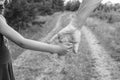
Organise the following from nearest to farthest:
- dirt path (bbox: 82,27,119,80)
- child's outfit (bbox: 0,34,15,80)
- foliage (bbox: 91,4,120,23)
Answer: child's outfit (bbox: 0,34,15,80), dirt path (bbox: 82,27,119,80), foliage (bbox: 91,4,120,23)

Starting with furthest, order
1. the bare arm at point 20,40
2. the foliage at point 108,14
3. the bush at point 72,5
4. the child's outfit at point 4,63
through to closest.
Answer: the bush at point 72,5
the foliage at point 108,14
the child's outfit at point 4,63
the bare arm at point 20,40

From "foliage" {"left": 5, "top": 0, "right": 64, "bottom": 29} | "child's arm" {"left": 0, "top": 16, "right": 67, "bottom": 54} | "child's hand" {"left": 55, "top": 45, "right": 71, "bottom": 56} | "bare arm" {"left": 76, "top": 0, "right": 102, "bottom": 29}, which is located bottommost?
"foliage" {"left": 5, "top": 0, "right": 64, "bottom": 29}

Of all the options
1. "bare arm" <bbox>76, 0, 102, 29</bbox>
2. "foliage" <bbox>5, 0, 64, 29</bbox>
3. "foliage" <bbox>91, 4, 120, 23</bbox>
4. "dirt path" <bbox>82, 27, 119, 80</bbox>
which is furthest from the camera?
"foliage" <bbox>91, 4, 120, 23</bbox>

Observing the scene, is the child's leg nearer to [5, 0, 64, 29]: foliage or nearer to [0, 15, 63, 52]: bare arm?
[0, 15, 63, 52]: bare arm

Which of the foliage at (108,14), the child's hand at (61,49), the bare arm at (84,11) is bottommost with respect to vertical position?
the foliage at (108,14)

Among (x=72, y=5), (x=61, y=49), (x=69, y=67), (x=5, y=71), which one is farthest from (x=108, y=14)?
(x=61, y=49)

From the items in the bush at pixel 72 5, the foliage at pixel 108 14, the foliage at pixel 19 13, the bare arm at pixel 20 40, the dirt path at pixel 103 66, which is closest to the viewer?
the bare arm at pixel 20 40

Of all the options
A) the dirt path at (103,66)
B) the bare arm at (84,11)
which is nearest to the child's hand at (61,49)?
the bare arm at (84,11)

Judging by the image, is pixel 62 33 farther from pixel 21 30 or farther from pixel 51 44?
pixel 21 30

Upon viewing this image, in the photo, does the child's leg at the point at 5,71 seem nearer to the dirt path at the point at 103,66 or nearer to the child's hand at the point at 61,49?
the child's hand at the point at 61,49

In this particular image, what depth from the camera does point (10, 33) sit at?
1388 millimetres

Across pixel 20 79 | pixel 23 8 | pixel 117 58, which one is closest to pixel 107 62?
pixel 117 58

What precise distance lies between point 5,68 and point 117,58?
6832 mm

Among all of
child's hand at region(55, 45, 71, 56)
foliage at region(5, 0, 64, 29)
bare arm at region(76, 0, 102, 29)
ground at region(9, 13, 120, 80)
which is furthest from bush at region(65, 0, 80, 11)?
bare arm at region(76, 0, 102, 29)
